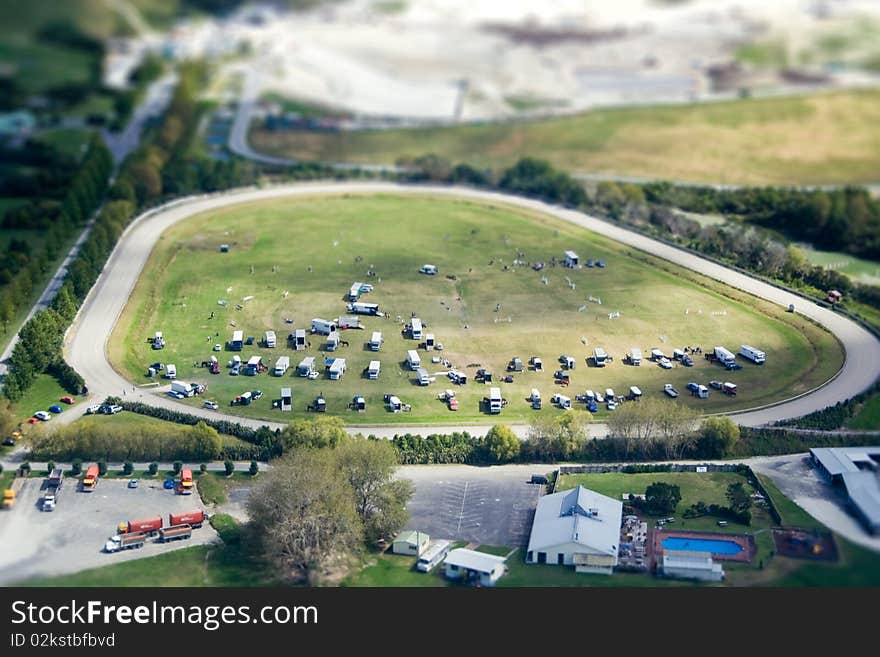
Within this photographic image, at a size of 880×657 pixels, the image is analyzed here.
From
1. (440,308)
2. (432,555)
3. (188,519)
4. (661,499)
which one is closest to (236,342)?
(440,308)

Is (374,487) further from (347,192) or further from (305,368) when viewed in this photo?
(347,192)

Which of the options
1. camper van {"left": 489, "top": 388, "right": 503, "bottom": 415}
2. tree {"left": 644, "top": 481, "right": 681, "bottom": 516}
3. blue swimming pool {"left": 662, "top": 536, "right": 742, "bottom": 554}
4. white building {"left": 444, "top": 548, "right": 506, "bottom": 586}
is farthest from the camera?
camper van {"left": 489, "top": 388, "right": 503, "bottom": 415}

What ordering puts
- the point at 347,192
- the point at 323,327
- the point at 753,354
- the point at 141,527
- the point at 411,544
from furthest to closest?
the point at 347,192, the point at 323,327, the point at 753,354, the point at 141,527, the point at 411,544

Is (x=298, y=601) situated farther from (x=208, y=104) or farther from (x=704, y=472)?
(x=208, y=104)

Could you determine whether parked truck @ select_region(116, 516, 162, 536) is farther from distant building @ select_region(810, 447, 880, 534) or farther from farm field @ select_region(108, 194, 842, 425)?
distant building @ select_region(810, 447, 880, 534)

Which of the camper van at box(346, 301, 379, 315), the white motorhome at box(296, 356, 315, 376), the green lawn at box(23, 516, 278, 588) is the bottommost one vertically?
the green lawn at box(23, 516, 278, 588)

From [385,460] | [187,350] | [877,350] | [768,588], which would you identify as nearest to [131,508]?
[385,460]

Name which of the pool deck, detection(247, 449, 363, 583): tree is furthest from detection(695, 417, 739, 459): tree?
detection(247, 449, 363, 583): tree
